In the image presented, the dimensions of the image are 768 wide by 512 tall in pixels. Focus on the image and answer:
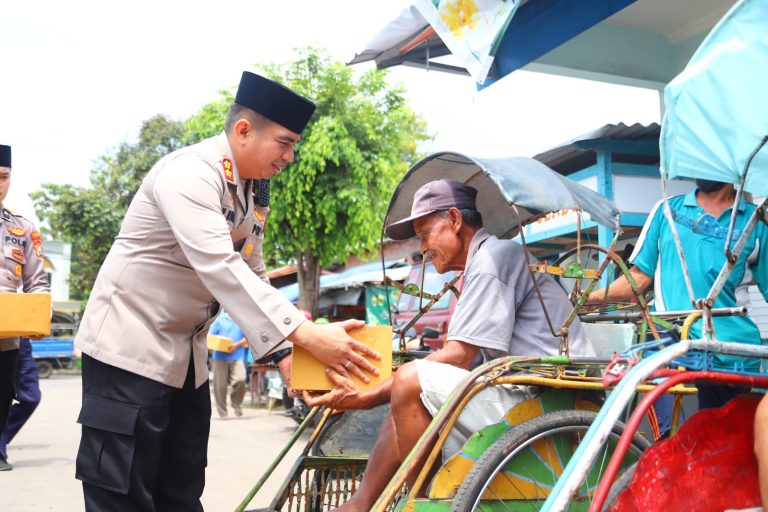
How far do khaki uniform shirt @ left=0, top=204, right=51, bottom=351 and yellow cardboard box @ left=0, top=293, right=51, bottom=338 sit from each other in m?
0.97

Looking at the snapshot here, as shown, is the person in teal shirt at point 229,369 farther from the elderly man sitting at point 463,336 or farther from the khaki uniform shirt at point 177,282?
the khaki uniform shirt at point 177,282

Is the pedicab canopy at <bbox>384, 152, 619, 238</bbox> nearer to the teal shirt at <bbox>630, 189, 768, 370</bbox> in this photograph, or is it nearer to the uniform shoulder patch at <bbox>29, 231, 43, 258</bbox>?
the teal shirt at <bbox>630, 189, 768, 370</bbox>

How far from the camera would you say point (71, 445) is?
24.4 feet

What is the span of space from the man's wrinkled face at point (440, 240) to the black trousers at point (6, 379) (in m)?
2.85

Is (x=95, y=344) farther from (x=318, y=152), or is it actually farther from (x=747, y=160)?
(x=318, y=152)

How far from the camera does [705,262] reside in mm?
2793

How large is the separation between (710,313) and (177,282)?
1730 millimetres

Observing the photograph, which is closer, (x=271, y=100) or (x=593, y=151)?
(x=271, y=100)

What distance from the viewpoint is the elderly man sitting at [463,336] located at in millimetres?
2506

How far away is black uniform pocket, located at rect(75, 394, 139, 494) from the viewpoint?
239 cm

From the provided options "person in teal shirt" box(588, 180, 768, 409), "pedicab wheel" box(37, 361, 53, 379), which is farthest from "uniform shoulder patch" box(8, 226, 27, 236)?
"pedicab wheel" box(37, 361, 53, 379)

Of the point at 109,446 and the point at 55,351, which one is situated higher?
the point at 109,446

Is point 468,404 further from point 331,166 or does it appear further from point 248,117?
point 331,166

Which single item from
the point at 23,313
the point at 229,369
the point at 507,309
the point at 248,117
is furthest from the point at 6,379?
the point at 229,369
